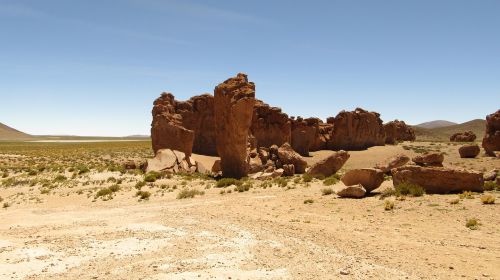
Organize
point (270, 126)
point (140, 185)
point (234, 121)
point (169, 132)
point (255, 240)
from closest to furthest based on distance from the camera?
point (255, 240), point (140, 185), point (234, 121), point (169, 132), point (270, 126)

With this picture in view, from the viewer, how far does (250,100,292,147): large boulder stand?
173ft

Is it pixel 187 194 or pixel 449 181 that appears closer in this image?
pixel 449 181

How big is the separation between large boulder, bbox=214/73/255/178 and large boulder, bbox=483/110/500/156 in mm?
30726

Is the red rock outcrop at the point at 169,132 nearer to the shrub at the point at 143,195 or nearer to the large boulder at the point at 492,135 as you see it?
the shrub at the point at 143,195

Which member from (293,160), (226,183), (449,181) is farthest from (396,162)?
(226,183)

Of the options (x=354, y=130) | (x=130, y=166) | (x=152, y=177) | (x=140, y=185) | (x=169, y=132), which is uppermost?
(x=354, y=130)

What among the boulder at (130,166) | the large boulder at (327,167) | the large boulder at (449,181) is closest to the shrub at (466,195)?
the large boulder at (449,181)

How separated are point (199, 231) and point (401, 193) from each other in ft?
31.1

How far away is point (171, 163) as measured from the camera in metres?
32.9

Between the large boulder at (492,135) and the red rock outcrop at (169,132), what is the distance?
32402 mm

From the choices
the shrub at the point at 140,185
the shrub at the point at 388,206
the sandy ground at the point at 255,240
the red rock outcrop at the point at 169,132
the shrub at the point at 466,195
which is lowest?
the sandy ground at the point at 255,240

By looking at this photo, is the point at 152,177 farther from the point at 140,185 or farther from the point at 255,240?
the point at 255,240

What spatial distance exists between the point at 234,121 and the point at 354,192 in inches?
493

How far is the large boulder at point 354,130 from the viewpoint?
199 ft
